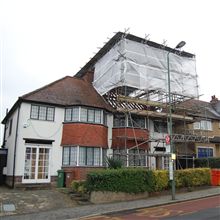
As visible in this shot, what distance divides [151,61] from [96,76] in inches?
223

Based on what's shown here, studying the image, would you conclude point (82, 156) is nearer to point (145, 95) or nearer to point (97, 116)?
point (97, 116)

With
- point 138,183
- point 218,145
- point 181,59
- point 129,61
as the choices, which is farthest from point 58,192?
point 218,145

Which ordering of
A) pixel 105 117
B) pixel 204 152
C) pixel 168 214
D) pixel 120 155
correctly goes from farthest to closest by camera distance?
pixel 204 152 → pixel 105 117 → pixel 120 155 → pixel 168 214

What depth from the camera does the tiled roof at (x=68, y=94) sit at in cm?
2266

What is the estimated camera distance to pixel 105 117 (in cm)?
2430

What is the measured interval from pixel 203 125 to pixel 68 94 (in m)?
16.5

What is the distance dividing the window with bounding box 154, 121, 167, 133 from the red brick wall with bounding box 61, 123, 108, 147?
668 cm

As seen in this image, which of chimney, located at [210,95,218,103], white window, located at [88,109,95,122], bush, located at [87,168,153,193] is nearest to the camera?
bush, located at [87,168,153,193]

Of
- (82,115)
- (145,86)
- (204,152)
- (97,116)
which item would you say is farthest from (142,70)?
(204,152)

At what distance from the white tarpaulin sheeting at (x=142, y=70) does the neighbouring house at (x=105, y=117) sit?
81 millimetres

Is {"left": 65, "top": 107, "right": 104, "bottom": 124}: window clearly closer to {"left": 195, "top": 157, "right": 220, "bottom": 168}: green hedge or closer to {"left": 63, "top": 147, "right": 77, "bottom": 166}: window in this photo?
{"left": 63, "top": 147, "right": 77, "bottom": 166}: window

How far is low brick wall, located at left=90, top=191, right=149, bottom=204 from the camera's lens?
16.7 metres

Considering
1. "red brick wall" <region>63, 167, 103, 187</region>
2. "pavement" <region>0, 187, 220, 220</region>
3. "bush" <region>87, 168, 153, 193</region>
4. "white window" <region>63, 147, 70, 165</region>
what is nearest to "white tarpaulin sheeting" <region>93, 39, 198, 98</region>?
"white window" <region>63, 147, 70, 165</region>

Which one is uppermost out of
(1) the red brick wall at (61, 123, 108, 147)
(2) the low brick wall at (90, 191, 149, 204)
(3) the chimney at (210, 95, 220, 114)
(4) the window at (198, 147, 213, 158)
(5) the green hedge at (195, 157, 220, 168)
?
(3) the chimney at (210, 95, 220, 114)
